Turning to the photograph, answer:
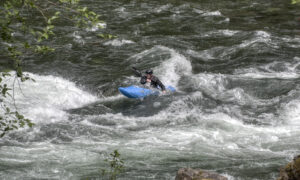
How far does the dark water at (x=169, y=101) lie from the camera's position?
7.22m

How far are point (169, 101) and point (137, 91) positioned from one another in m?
0.84

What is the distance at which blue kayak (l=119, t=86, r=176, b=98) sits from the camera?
10547 mm

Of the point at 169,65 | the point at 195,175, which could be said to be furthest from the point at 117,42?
the point at 195,175

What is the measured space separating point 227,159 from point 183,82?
493 centimetres

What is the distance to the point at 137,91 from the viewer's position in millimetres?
10742

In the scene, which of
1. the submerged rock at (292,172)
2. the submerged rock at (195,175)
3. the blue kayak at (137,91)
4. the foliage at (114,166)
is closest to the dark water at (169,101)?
the blue kayak at (137,91)

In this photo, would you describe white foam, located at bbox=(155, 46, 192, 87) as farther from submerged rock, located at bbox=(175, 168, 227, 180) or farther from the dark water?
submerged rock, located at bbox=(175, 168, 227, 180)

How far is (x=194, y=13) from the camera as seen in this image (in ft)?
61.6

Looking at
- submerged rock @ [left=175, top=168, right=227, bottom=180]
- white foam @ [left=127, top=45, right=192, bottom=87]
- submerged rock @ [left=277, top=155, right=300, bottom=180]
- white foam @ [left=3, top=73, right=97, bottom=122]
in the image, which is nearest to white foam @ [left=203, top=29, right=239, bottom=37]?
white foam @ [left=127, top=45, right=192, bottom=87]

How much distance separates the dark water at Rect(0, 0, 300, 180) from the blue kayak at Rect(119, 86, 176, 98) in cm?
20

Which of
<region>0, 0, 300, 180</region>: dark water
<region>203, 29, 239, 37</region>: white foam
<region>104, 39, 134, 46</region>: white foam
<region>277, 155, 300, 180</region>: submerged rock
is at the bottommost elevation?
<region>277, 155, 300, 180</region>: submerged rock

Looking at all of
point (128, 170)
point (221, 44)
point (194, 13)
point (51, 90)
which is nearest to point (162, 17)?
point (194, 13)

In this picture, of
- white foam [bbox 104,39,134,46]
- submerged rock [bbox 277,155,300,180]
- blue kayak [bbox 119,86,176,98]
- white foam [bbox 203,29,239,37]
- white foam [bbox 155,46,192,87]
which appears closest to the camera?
submerged rock [bbox 277,155,300,180]

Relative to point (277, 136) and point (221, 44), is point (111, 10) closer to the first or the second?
point (221, 44)
